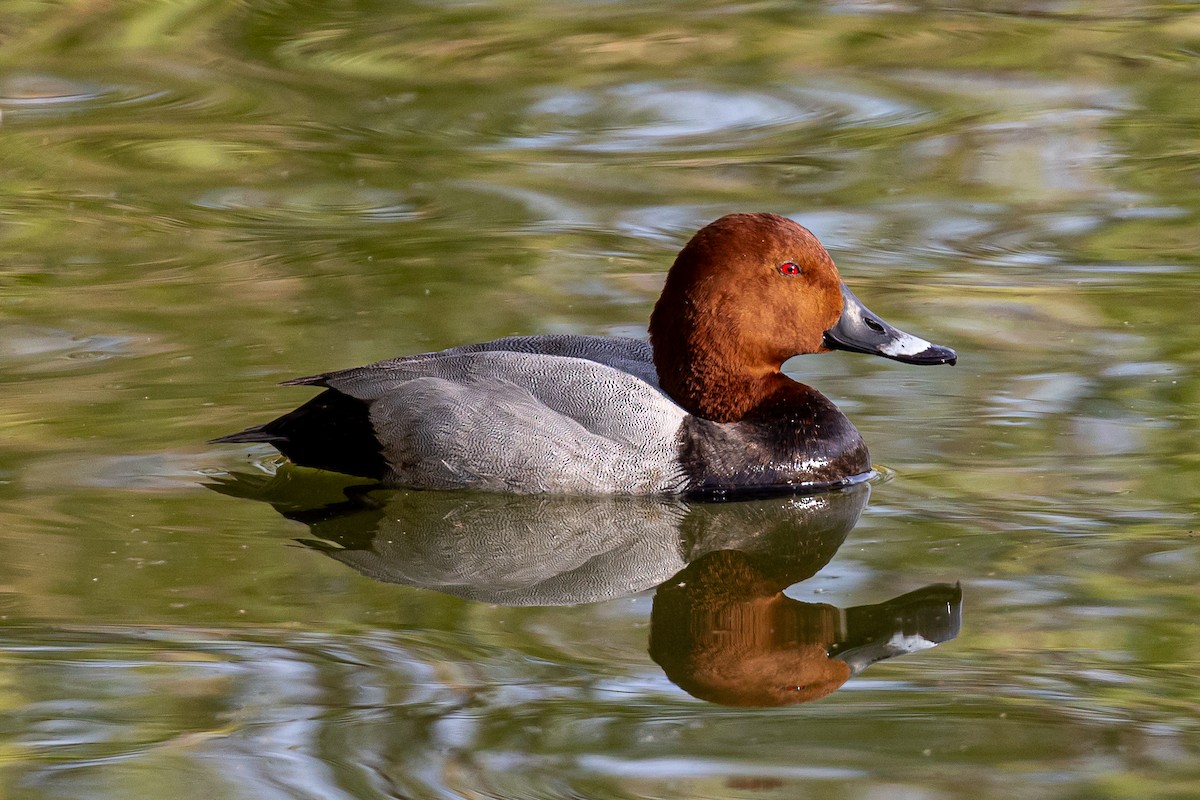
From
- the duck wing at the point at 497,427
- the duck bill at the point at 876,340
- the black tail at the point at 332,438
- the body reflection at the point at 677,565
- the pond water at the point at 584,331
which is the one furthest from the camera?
the duck bill at the point at 876,340

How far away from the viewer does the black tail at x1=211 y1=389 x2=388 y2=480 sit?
626cm

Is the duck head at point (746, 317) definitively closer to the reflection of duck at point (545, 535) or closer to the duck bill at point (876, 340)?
the duck bill at point (876, 340)

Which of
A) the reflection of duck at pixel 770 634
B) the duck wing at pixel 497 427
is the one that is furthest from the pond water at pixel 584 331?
the duck wing at pixel 497 427

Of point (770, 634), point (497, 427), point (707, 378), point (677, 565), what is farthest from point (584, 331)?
point (770, 634)

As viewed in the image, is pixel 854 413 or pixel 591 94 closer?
pixel 854 413

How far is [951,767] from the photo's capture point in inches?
159

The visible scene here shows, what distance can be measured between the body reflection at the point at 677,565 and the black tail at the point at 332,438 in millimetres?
105

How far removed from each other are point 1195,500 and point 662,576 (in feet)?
5.80

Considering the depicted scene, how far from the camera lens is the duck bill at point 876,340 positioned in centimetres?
645

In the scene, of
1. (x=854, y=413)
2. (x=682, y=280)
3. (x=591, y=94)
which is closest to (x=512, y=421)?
(x=682, y=280)

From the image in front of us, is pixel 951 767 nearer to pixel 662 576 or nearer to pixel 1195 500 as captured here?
pixel 662 576

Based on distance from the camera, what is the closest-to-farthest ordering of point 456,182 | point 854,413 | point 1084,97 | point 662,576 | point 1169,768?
point 1169,768
point 662,576
point 854,413
point 456,182
point 1084,97

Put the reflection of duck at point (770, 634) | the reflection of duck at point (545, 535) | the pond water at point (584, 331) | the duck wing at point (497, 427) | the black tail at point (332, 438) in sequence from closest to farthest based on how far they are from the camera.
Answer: the pond water at point (584, 331) < the reflection of duck at point (770, 634) < the reflection of duck at point (545, 535) < the duck wing at point (497, 427) < the black tail at point (332, 438)

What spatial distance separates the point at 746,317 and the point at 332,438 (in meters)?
1.49
